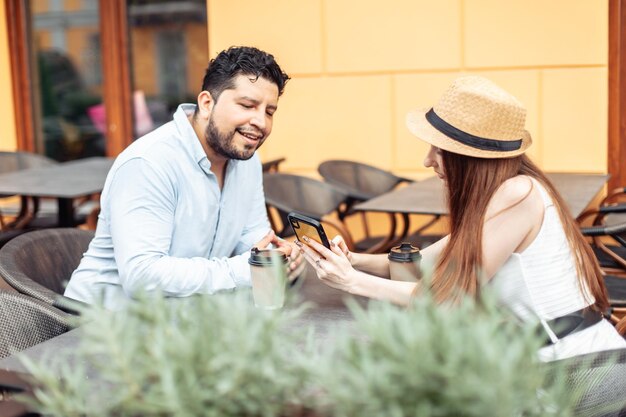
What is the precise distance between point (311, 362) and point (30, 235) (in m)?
1.84

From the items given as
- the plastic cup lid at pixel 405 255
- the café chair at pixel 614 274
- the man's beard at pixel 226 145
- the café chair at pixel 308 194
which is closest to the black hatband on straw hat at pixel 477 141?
the plastic cup lid at pixel 405 255

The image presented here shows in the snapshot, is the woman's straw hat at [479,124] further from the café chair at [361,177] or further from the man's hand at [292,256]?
the café chair at [361,177]

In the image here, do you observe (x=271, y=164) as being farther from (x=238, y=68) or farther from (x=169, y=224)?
(x=169, y=224)

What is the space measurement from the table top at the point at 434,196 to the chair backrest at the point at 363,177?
0.44 meters

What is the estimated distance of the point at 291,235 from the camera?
15.4 ft

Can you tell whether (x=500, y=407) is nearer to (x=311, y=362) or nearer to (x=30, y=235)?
(x=311, y=362)

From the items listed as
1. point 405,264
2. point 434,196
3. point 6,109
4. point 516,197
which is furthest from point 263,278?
point 6,109

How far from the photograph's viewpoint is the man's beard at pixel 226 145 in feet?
8.29

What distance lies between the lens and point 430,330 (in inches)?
42.7

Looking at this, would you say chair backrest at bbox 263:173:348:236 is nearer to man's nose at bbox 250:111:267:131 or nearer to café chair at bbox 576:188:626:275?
café chair at bbox 576:188:626:275

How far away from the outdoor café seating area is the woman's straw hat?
474mm

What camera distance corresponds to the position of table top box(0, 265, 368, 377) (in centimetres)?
185

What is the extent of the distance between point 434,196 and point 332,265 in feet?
7.07

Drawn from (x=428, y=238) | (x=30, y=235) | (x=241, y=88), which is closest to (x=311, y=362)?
(x=241, y=88)
